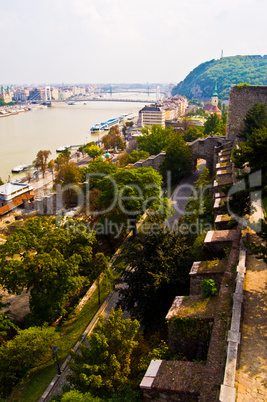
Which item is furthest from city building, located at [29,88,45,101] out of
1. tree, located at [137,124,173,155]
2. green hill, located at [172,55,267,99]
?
tree, located at [137,124,173,155]

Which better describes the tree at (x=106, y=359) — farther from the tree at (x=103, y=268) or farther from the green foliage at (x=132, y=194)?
the green foliage at (x=132, y=194)

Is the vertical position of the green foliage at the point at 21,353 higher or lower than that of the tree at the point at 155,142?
lower

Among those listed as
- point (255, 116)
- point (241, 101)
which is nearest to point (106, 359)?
point (255, 116)

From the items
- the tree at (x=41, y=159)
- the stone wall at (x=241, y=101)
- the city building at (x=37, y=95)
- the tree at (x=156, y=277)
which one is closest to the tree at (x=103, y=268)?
the tree at (x=156, y=277)

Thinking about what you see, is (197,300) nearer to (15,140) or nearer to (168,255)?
(168,255)

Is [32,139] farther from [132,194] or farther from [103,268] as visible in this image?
[103,268]
